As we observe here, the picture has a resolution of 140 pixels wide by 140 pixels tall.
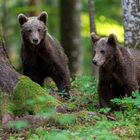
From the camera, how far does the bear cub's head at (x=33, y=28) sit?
10523mm

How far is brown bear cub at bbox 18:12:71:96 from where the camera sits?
10.6 m

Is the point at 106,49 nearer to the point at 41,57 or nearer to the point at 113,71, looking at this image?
the point at 113,71

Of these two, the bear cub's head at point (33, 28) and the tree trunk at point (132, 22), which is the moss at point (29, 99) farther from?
the tree trunk at point (132, 22)

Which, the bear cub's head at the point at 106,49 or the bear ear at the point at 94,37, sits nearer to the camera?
the bear cub's head at the point at 106,49

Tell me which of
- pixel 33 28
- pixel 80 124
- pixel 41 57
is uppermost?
pixel 33 28

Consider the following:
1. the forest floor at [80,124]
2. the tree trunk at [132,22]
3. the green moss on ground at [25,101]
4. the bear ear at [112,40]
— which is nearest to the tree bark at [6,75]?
the green moss on ground at [25,101]

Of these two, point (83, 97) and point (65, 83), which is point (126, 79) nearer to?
point (83, 97)

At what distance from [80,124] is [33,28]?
3242mm

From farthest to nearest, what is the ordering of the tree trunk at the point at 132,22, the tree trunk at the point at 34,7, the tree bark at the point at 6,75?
the tree trunk at the point at 34,7
the tree trunk at the point at 132,22
the tree bark at the point at 6,75

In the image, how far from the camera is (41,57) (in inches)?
419

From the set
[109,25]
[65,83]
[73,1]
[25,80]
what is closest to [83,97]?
[65,83]

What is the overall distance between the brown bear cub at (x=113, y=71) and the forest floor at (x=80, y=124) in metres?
0.38

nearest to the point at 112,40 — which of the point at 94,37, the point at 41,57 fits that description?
the point at 94,37

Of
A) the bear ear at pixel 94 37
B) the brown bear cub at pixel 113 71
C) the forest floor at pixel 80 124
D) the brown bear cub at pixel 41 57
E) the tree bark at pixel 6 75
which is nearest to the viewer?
the forest floor at pixel 80 124
